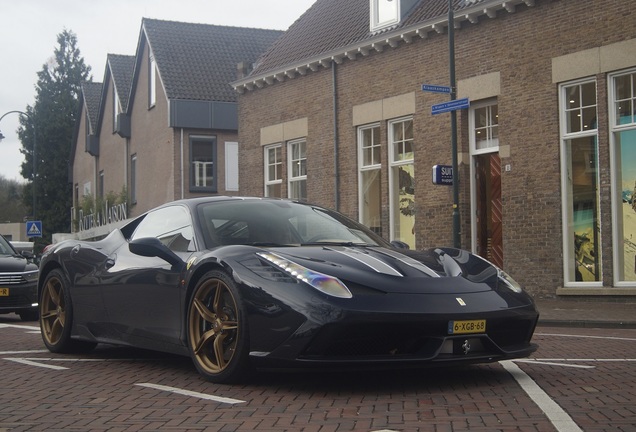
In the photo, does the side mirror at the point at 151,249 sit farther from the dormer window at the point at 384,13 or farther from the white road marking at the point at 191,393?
the dormer window at the point at 384,13

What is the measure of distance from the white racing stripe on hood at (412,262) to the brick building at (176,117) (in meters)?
27.9

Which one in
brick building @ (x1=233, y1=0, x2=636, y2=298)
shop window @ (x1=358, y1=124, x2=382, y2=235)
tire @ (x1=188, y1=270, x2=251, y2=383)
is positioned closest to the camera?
tire @ (x1=188, y1=270, x2=251, y2=383)

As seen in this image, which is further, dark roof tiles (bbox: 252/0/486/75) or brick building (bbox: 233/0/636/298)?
dark roof tiles (bbox: 252/0/486/75)

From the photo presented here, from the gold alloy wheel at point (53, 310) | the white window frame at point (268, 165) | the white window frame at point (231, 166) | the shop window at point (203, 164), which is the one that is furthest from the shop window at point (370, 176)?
the gold alloy wheel at point (53, 310)

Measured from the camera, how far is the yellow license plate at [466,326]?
20.3ft

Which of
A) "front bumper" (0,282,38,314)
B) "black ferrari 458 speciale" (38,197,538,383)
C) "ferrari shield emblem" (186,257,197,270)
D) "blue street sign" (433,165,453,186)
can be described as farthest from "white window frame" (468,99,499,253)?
"ferrari shield emblem" (186,257,197,270)

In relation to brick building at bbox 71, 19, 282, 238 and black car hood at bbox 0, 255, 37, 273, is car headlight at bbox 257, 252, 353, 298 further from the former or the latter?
brick building at bbox 71, 19, 282, 238

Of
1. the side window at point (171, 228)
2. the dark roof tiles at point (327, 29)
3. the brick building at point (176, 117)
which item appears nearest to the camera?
the side window at point (171, 228)

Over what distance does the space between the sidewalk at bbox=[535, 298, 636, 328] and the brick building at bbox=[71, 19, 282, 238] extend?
1903cm

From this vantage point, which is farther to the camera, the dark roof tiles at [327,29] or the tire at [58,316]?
the dark roof tiles at [327,29]

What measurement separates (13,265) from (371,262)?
9.62 metres

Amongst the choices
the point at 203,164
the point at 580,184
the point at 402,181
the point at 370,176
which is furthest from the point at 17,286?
the point at 203,164

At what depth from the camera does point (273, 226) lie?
742 centimetres

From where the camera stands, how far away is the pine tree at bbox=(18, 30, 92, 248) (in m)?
71.3
